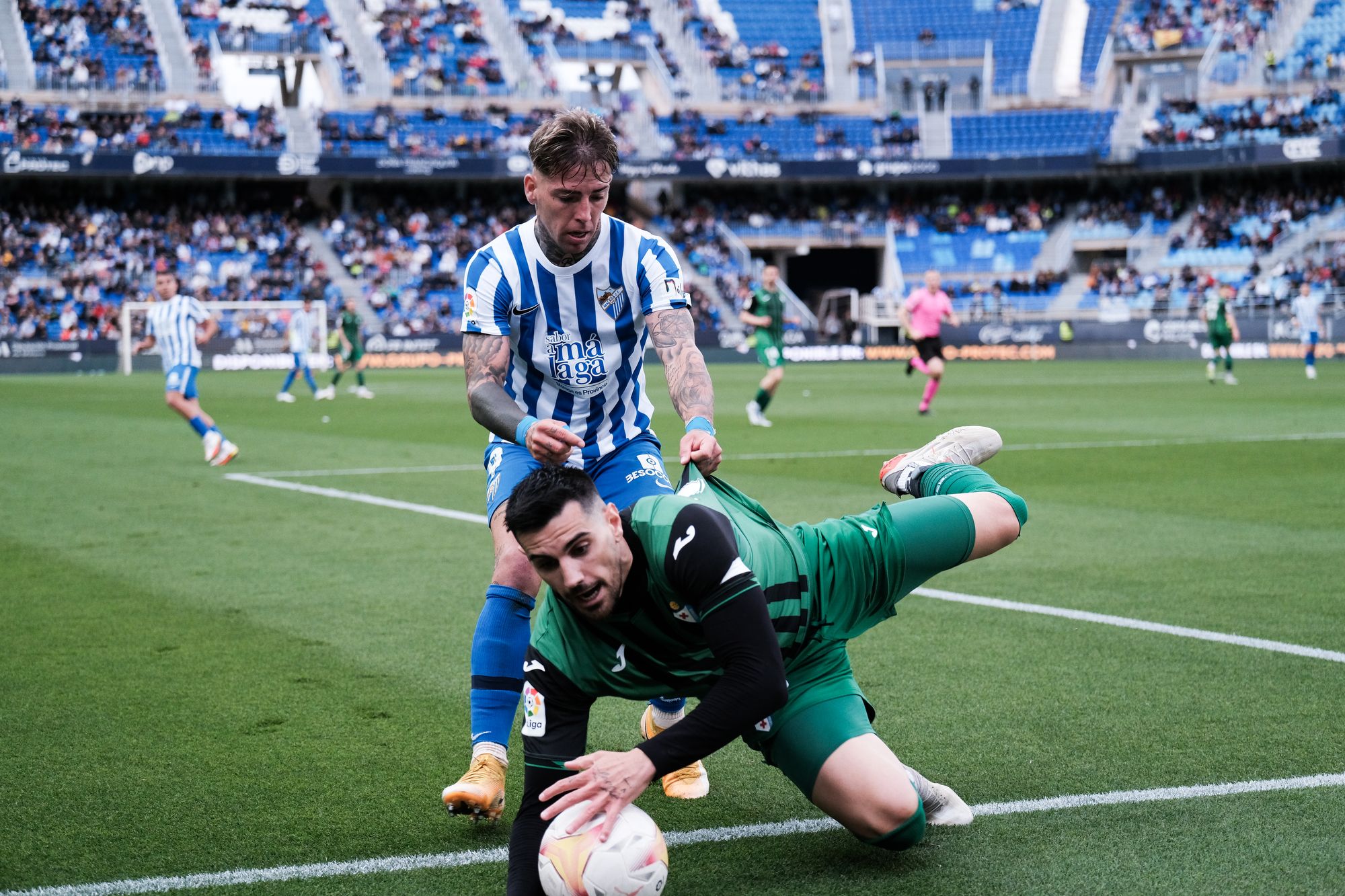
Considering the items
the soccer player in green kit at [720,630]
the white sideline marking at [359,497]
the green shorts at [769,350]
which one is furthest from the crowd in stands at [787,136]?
the soccer player in green kit at [720,630]

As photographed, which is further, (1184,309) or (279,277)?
(279,277)

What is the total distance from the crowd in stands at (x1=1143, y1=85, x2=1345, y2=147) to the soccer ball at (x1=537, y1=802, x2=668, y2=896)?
5208cm

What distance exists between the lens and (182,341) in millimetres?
16250

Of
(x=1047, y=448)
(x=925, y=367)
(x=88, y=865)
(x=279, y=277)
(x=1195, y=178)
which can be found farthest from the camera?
(x=1195, y=178)

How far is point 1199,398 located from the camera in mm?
24062

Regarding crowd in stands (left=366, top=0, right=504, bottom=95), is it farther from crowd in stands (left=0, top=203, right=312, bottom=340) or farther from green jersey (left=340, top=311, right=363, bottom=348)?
green jersey (left=340, top=311, right=363, bottom=348)

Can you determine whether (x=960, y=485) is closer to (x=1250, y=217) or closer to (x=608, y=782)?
(x=608, y=782)

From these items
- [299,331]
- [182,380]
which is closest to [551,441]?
[182,380]

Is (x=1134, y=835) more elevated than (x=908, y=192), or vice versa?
(x=908, y=192)

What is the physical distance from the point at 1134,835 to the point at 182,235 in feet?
162

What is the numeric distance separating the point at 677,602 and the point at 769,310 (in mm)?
17733

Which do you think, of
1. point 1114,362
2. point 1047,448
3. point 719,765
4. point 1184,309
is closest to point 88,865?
point 719,765

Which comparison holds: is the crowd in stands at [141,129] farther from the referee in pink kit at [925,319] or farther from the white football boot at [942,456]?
the white football boot at [942,456]

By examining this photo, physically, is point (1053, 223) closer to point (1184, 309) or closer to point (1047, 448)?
point (1184, 309)
